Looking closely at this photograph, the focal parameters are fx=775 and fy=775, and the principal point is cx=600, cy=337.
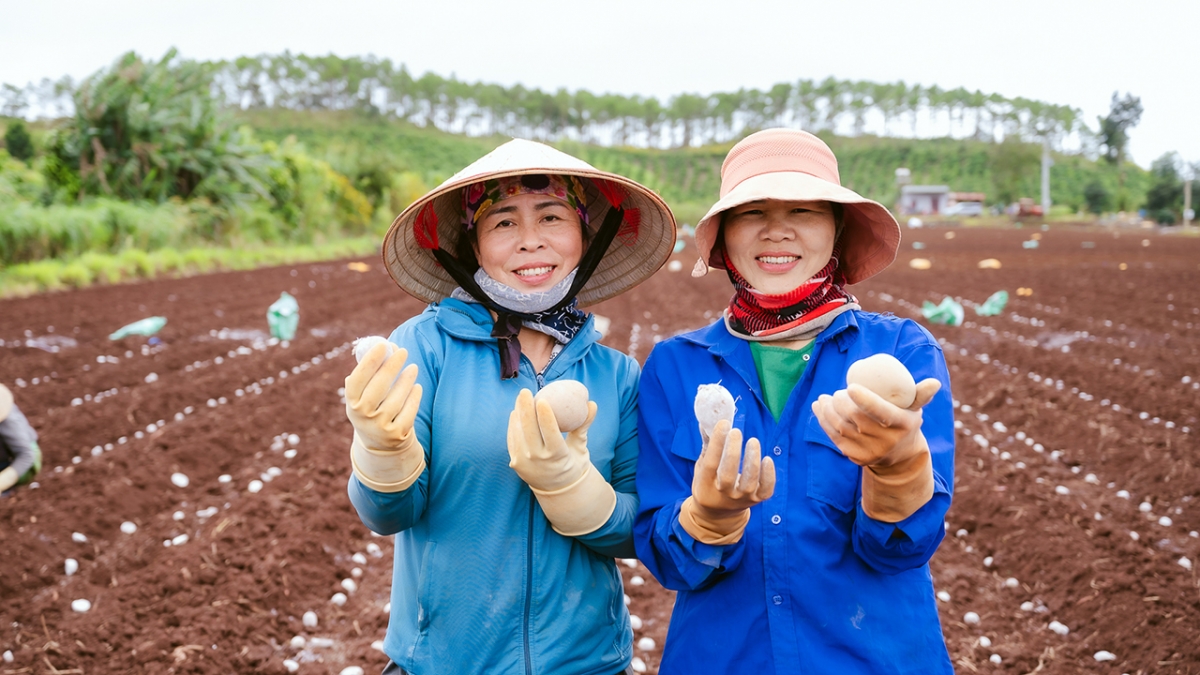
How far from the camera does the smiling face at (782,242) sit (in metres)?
1.59

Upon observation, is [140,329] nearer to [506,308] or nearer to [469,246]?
[469,246]

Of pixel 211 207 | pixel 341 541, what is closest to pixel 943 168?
pixel 211 207

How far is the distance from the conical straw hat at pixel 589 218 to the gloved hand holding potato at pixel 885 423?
76 centimetres

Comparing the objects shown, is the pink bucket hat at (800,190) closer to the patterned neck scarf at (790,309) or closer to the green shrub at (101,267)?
the patterned neck scarf at (790,309)

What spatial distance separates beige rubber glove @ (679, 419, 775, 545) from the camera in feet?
4.04

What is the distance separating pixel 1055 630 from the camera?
3102 mm

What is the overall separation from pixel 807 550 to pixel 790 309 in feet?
1.56

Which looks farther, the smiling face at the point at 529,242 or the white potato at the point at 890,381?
the smiling face at the point at 529,242

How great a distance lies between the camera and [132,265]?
47.1 ft

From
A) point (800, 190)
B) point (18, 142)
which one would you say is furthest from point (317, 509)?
point (18, 142)

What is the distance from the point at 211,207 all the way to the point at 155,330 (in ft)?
37.8

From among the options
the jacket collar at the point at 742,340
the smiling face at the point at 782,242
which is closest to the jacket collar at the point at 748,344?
the jacket collar at the point at 742,340

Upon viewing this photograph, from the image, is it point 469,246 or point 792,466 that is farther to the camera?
point 469,246

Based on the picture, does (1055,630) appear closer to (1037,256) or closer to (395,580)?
(395,580)
